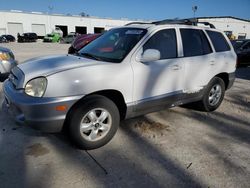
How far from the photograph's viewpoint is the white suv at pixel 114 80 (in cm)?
291

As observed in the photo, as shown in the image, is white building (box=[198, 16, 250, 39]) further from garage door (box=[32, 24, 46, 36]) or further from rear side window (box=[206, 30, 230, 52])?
rear side window (box=[206, 30, 230, 52])

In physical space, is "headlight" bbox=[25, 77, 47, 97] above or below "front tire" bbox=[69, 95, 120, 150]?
above

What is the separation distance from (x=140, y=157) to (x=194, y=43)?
234 cm

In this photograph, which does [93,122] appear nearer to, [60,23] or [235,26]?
[235,26]

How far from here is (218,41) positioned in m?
4.81

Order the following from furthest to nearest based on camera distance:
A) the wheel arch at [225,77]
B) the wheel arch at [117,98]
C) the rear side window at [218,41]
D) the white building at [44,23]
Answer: the white building at [44,23] < the wheel arch at [225,77] < the rear side window at [218,41] < the wheel arch at [117,98]

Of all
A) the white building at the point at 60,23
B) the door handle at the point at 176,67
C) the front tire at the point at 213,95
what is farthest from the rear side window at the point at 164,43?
the white building at the point at 60,23

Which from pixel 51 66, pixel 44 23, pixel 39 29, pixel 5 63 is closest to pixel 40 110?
pixel 51 66

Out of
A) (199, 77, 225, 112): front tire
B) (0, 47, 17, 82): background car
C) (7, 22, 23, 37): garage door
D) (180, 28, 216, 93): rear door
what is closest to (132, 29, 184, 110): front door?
(180, 28, 216, 93): rear door

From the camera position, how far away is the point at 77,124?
309cm

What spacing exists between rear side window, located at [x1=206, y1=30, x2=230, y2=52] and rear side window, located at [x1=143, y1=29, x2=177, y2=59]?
108 centimetres

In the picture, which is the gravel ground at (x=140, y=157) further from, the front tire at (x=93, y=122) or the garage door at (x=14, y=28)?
the garage door at (x=14, y=28)

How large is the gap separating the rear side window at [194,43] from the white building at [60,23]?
45.7m

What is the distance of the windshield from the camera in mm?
3552
